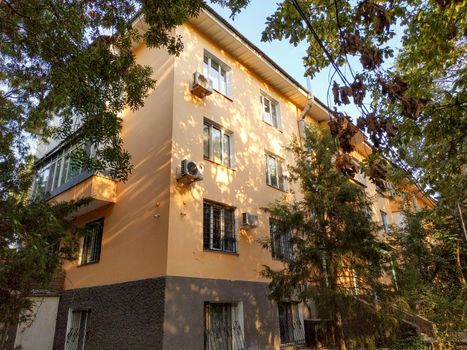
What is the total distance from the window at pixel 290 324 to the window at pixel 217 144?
17.4ft

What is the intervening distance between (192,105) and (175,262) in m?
5.15

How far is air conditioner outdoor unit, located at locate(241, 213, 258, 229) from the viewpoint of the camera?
1112 centimetres

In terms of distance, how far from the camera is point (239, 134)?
12.8 metres

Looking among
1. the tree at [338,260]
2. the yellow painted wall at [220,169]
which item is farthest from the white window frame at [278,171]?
the tree at [338,260]

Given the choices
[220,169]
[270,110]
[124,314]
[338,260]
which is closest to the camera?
[338,260]

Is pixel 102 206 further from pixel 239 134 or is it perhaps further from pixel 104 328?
pixel 239 134

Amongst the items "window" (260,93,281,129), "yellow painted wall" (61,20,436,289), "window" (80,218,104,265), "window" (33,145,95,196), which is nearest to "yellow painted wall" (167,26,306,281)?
"yellow painted wall" (61,20,436,289)

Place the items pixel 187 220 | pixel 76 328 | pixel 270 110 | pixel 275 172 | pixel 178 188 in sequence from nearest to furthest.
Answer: pixel 187 220 → pixel 178 188 → pixel 76 328 → pixel 275 172 → pixel 270 110

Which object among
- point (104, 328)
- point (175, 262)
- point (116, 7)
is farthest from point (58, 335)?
point (116, 7)

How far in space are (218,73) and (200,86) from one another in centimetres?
247

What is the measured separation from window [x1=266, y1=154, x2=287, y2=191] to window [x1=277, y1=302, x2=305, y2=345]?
14.9 feet

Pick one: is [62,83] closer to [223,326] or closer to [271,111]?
[223,326]

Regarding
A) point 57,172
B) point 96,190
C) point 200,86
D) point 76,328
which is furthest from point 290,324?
point 57,172

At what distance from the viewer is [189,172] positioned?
9.68 m
